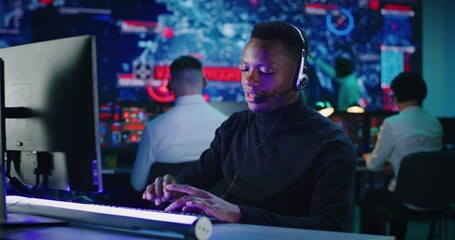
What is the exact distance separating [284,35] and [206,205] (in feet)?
1.91

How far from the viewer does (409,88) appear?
13.0 ft

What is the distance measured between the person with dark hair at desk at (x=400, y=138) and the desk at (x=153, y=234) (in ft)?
8.59

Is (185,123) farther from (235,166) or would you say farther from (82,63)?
(82,63)

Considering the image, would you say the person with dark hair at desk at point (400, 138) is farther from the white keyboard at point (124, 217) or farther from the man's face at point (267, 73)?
the white keyboard at point (124, 217)

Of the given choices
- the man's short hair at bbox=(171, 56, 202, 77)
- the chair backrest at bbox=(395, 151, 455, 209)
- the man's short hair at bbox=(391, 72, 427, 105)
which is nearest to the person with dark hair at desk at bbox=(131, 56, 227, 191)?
the man's short hair at bbox=(171, 56, 202, 77)

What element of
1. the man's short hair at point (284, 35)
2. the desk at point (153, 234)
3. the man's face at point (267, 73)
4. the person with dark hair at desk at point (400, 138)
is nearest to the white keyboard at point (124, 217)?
the desk at point (153, 234)

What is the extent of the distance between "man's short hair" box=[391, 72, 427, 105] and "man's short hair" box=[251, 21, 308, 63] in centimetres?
232

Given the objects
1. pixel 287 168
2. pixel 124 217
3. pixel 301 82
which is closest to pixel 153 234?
pixel 124 217

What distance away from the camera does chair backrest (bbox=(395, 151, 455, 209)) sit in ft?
11.5

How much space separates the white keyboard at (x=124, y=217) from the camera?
118 cm

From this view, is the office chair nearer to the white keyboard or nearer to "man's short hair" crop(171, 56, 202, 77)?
"man's short hair" crop(171, 56, 202, 77)

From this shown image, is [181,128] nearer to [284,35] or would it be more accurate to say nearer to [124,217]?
[284,35]

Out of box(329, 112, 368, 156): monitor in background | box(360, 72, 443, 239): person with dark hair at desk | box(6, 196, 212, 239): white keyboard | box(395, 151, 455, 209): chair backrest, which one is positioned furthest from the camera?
box(329, 112, 368, 156): monitor in background

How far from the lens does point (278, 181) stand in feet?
5.62
